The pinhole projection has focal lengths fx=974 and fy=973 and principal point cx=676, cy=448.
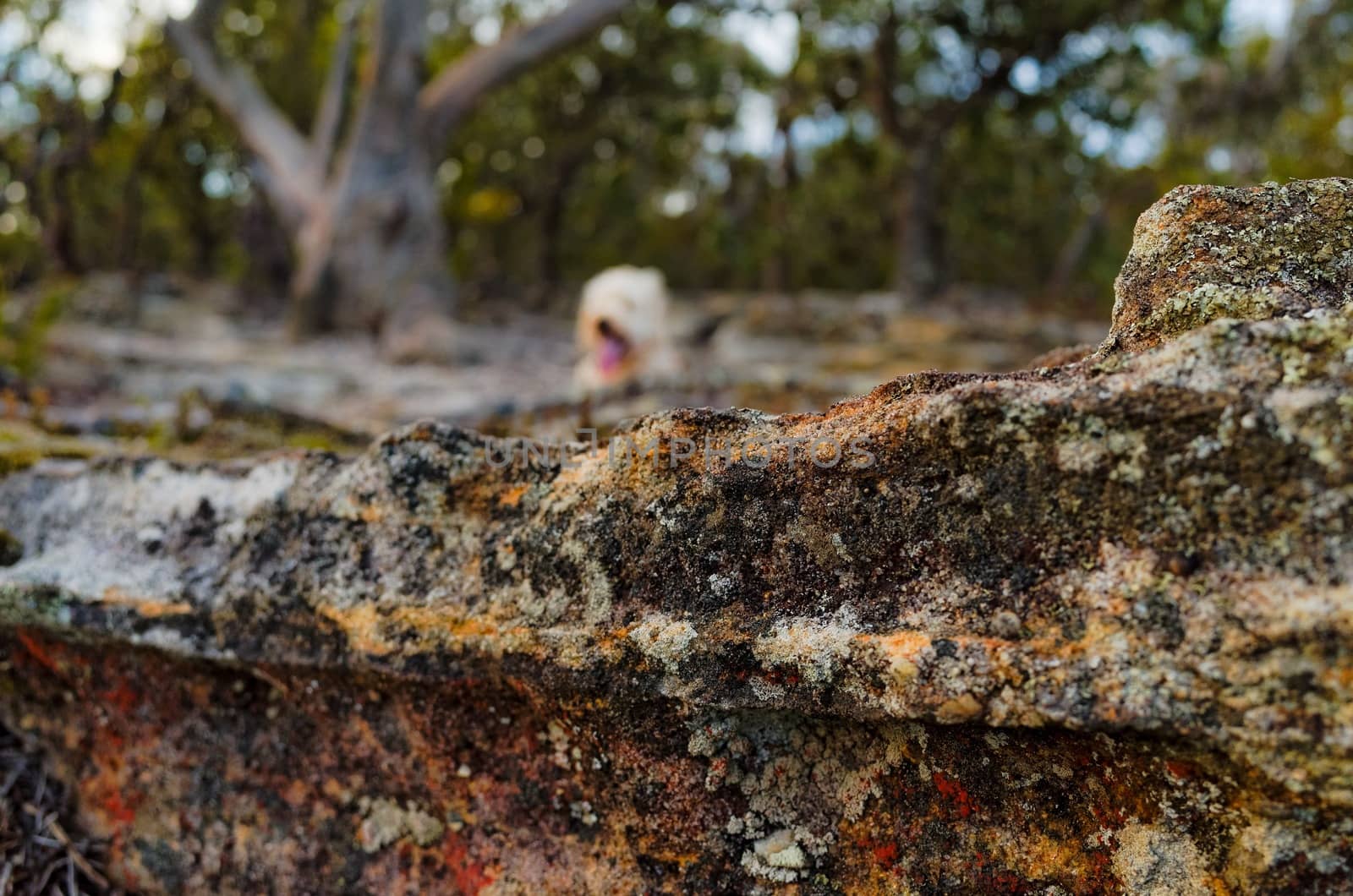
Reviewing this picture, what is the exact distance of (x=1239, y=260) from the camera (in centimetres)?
134

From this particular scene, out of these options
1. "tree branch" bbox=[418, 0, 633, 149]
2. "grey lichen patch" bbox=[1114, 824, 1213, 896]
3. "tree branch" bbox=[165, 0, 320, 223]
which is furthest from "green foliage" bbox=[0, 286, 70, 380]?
"tree branch" bbox=[418, 0, 633, 149]

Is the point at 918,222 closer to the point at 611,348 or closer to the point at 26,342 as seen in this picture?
the point at 611,348

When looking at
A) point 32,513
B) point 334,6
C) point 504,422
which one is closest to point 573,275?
point 334,6

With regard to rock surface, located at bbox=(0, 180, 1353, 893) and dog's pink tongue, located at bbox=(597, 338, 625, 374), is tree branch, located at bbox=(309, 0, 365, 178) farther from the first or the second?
rock surface, located at bbox=(0, 180, 1353, 893)

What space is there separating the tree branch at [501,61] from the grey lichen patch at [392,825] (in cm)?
940

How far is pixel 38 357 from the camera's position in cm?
554

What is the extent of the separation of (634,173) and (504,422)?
550 inches

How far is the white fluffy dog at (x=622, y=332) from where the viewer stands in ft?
22.2

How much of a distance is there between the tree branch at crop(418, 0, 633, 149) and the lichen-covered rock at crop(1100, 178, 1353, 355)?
368 inches

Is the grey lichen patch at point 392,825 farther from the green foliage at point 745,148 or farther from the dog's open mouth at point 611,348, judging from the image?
the green foliage at point 745,148

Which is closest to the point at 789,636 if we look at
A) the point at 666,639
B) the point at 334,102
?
the point at 666,639

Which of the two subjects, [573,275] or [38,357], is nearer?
[38,357]

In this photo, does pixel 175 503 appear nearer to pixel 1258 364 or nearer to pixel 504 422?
pixel 1258 364

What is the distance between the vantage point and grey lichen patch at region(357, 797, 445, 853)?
1.67 meters
